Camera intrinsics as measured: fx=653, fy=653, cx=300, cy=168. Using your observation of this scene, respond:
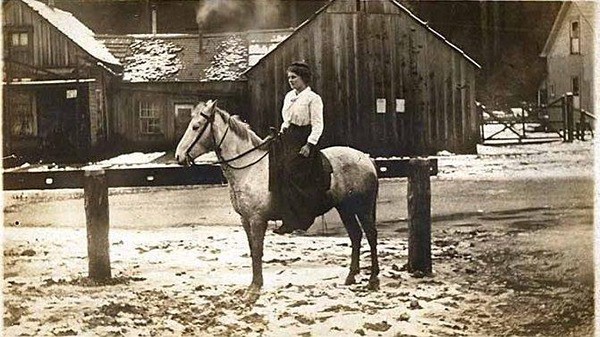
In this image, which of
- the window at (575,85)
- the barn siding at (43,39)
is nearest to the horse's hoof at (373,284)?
the window at (575,85)

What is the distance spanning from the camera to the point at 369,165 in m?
2.49

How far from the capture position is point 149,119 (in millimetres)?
2555

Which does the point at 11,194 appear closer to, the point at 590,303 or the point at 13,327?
the point at 13,327

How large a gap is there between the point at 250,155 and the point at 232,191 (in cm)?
15

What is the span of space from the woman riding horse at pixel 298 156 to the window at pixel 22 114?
90 cm

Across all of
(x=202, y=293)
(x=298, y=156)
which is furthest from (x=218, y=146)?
(x=202, y=293)

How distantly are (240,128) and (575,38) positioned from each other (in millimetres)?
1360

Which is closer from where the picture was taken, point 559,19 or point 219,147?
point 219,147

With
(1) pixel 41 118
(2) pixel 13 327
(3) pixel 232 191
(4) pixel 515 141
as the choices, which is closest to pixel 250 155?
(3) pixel 232 191

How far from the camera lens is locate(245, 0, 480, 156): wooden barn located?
2762 millimetres

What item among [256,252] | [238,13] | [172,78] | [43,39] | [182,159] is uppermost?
[238,13]

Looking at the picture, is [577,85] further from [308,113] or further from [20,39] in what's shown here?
[20,39]

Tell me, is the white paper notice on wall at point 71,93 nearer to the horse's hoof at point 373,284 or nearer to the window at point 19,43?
the window at point 19,43

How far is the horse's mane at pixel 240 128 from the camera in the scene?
2.31 m
